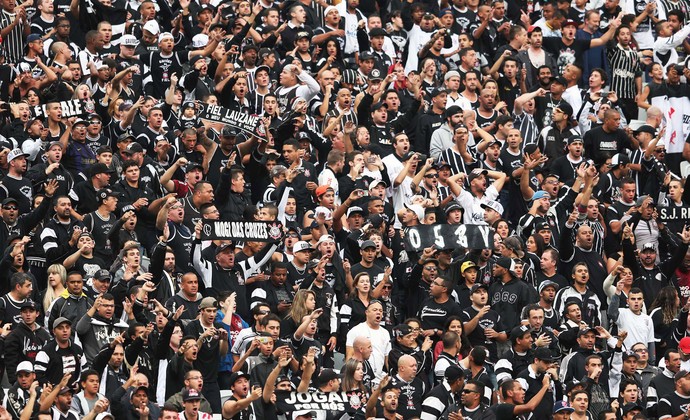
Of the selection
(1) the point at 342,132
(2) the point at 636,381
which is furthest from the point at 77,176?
(2) the point at 636,381

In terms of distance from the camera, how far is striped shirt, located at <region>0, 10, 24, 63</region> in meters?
24.1

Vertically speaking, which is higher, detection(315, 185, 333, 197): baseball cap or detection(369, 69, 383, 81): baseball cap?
detection(369, 69, 383, 81): baseball cap

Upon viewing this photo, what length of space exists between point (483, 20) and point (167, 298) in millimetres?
9385

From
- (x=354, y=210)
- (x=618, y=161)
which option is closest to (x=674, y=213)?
(x=618, y=161)

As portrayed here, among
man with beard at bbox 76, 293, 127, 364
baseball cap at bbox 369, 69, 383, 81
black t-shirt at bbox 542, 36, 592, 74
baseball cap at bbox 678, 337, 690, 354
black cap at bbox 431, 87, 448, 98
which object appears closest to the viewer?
man with beard at bbox 76, 293, 127, 364

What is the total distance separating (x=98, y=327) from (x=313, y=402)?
2.20 m

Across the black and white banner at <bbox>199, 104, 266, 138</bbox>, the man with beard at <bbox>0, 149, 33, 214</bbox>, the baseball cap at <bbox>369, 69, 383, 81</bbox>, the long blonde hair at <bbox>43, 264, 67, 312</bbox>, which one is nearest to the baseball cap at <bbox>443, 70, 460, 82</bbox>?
the baseball cap at <bbox>369, 69, 383, 81</bbox>

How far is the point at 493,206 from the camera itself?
74.2 feet

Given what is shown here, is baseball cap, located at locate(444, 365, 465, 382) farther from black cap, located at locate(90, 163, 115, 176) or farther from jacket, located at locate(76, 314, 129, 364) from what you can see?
black cap, located at locate(90, 163, 115, 176)

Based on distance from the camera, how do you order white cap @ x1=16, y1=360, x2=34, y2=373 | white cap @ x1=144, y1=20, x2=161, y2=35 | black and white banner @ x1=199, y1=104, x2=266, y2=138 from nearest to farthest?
white cap @ x1=16, y1=360, x2=34, y2=373 < black and white banner @ x1=199, y1=104, x2=266, y2=138 < white cap @ x1=144, y1=20, x2=161, y2=35

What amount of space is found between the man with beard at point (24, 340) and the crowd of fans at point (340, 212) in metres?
0.02

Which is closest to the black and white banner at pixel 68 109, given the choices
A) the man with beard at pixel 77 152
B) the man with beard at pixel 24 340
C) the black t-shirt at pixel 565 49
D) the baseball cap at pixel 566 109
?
the man with beard at pixel 77 152

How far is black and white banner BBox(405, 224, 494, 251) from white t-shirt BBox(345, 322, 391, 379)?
145cm

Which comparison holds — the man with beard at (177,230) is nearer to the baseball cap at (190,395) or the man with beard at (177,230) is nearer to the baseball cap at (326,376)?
the baseball cap at (326,376)
